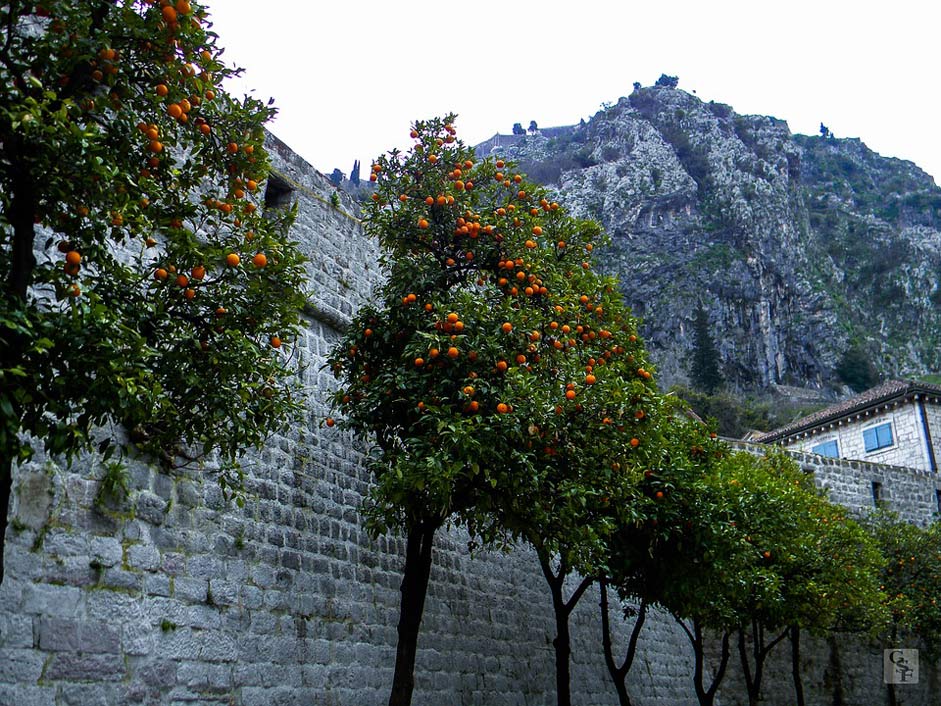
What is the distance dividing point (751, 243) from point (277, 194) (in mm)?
72787

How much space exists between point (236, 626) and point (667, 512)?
19.0ft

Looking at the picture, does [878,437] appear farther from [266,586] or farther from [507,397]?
[266,586]

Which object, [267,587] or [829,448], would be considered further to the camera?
[829,448]

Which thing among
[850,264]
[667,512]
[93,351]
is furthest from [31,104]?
[850,264]

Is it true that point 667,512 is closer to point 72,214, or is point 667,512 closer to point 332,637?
point 332,637

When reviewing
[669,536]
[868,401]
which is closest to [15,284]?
[669,536]

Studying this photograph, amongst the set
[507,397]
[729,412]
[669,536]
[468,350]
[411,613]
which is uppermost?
[729,412]

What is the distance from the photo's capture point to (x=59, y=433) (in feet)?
12.7

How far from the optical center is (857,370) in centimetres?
7175

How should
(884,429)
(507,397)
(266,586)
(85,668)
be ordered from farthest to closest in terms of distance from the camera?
(884,429) → (266,586) → (507,397) → (85,668)

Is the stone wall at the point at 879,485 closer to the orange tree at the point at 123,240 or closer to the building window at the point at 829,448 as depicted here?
the building window at the point at 829,448
